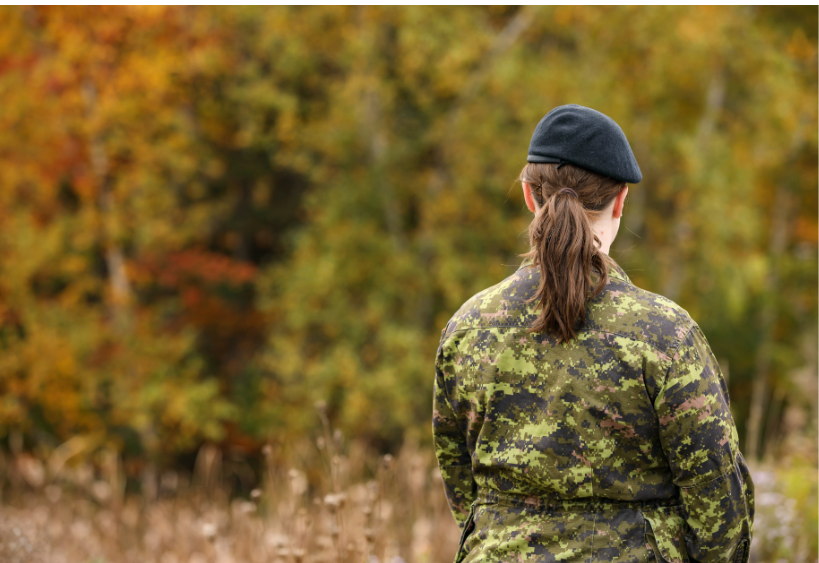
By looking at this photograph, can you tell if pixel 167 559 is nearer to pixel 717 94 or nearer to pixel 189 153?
pixel 189 153

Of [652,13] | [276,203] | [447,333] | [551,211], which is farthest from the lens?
[276,203]

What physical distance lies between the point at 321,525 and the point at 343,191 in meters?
6.30

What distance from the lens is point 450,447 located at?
1.58 metres

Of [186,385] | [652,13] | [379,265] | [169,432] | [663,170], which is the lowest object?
[169,432]

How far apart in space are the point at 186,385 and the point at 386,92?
4.81 m

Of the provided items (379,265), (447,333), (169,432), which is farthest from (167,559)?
(169,432)

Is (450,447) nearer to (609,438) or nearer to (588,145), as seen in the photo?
(609,438)

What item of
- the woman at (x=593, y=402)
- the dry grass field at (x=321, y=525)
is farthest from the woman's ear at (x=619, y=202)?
the dry grass field at (x=321, y=525)

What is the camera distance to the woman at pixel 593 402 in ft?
4.08

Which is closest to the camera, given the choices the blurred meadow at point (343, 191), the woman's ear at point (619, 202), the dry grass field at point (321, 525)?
the woman's ear at point (619, 202)

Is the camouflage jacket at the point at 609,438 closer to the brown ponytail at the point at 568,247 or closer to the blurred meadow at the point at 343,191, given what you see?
the brown ponytail at the point at 568,247

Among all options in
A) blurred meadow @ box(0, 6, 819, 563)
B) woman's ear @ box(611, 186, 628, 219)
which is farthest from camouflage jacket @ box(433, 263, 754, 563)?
blurred meadow @ box(0, 6, 819, 563)

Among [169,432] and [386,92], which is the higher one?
[386,92]

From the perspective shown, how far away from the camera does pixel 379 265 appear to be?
29.8ft
